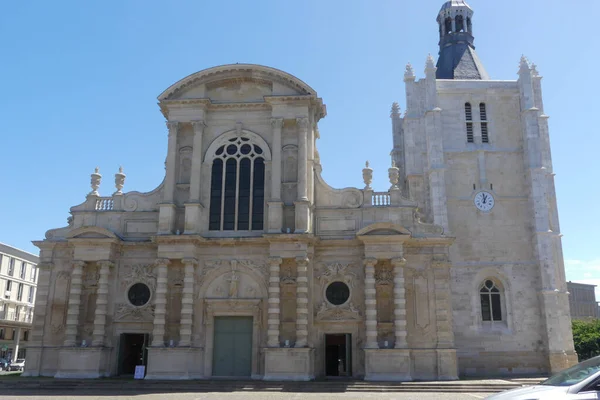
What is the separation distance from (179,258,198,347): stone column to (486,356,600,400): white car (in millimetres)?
18119

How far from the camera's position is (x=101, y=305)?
24797 mm

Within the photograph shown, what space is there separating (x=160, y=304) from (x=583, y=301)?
8156 centimetres

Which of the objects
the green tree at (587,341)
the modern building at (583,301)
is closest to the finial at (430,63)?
the green tree at (587,341)

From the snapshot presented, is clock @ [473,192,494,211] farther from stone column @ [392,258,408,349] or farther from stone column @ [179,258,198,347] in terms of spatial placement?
stone column @ [179,258,198,347]

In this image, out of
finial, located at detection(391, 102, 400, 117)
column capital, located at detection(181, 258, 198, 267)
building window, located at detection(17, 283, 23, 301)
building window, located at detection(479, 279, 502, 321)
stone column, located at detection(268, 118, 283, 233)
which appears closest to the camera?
column capital, located at detection(181, 258, 198, 267)

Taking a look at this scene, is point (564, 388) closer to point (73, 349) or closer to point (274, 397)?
point (274, 397)

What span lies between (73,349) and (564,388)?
71.7 ft

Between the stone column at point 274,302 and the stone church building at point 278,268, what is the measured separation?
0.06m

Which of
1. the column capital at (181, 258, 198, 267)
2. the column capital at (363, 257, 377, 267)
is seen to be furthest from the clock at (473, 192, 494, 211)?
the column capital at (181, 258, 198, 267)

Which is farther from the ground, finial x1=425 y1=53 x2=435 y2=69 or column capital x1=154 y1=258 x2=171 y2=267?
finial x1=425 y1=53 x2=435 y2=69

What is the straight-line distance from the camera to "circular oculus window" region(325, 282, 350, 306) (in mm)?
25075

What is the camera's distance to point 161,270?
24.8m

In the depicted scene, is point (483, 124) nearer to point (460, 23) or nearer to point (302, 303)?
point (460, 23)

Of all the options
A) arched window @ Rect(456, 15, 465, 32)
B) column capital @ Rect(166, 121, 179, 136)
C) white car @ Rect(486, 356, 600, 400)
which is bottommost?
white car @ Rect(486, 356, 600, 400)
